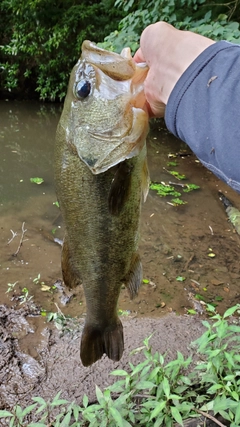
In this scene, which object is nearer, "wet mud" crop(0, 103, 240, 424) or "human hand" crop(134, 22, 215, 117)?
"human hand" crop(134, 22, 215, 117)

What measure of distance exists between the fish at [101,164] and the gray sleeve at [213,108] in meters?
0.21

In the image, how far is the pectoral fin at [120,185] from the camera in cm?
151

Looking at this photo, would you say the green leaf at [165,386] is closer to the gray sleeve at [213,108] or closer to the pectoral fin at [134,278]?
the pectoral fin at [134,278]

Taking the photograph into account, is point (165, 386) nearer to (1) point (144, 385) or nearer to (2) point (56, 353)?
(1) point (144, 385)

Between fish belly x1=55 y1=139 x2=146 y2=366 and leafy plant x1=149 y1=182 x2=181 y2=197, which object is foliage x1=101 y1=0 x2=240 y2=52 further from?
fish belly x1=55 y1=139 x2=146 y2=366

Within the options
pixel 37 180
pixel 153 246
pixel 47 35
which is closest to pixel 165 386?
pixel 153 246

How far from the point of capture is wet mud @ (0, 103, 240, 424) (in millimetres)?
3080

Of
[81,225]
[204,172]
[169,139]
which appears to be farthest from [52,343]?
[169,139]

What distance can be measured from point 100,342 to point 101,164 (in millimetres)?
1054

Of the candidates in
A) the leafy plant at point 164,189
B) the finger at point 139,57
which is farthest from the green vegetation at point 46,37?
the finger at point 139,57

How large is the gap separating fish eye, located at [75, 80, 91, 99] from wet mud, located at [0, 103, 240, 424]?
2.13 meters

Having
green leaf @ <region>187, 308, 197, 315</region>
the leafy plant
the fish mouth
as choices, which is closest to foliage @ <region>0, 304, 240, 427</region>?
the fish mouth

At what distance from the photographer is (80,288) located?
4.16m

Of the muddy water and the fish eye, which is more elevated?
the fish eye
